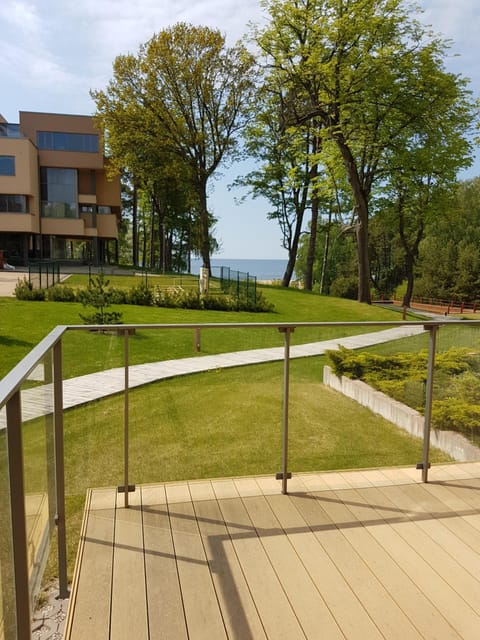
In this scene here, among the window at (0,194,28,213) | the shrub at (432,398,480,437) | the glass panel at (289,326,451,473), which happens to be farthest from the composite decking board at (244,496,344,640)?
the window at (0,194,28,213)

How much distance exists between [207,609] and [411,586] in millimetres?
983

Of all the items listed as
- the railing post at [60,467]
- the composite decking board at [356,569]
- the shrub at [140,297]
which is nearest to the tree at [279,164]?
the shrub at [140,297]

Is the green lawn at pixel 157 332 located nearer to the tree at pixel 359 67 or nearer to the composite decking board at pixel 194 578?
the composite decking board at pixel 194 578

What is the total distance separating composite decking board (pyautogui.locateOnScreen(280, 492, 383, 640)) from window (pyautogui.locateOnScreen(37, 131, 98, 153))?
3284 centimetres

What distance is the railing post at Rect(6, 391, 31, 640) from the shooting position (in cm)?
146

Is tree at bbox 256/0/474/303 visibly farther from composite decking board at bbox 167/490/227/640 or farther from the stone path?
composite decking board at bbox 167/490/227/640

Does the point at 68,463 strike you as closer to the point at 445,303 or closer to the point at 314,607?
the point at 314,607

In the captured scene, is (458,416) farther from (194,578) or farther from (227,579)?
(194,578)

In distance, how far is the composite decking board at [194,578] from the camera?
2068 mm

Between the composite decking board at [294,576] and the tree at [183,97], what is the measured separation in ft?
84.2

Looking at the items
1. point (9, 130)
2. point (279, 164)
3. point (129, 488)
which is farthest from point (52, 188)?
point (129, 488)

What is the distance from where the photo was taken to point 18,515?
150 cm

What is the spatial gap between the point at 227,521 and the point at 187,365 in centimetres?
110

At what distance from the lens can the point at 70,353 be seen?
2893mm
